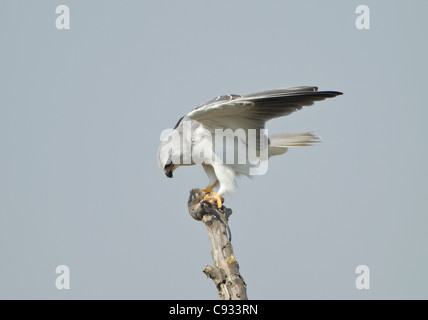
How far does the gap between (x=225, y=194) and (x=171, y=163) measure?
768 millimetres

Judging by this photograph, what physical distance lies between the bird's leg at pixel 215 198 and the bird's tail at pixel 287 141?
3.99ft

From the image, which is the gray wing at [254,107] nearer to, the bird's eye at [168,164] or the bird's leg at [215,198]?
the bird's eye at [168,164]

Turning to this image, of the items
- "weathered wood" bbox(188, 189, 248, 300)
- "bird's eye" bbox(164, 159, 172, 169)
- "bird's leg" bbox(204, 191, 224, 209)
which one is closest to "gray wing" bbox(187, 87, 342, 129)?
"bird's eye" bbox(164, 159, 172, 169)

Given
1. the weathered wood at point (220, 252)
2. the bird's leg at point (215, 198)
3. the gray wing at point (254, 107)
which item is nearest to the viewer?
the weathered wood at point (220, 252)

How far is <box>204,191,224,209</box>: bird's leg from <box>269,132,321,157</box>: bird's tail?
1.22m

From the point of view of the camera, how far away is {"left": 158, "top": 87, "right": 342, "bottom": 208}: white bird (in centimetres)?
583

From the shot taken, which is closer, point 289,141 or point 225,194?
point 225,194

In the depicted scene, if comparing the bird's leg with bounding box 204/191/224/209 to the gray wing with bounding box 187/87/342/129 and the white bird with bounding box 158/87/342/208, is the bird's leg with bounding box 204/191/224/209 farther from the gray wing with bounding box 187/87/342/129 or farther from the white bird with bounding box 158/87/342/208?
the gray wing with bounding box 187/87/342/129

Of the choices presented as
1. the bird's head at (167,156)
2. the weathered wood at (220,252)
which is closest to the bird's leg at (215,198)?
the weathered wood at (220,252)

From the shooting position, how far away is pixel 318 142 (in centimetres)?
773

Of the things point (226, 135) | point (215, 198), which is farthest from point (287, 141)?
point (215, 198)

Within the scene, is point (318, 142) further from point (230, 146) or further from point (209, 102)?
point (209, 102)

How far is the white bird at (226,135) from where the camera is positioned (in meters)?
Answer: 5.83

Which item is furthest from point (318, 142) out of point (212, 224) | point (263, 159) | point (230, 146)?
point (212, 224)
